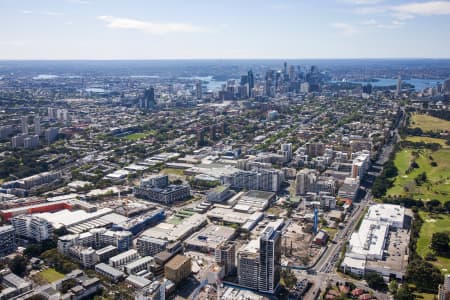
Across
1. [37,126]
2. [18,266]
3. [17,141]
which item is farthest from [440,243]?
[37,126]

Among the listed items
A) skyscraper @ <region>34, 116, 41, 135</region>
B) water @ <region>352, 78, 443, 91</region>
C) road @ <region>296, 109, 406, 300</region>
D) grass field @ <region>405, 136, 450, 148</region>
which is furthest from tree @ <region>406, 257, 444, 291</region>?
water @ <region>352, 78, 443, 91</region>

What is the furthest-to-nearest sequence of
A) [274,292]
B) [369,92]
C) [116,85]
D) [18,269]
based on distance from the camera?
[116,85]
[369,92]
[18,269]
[274,292]

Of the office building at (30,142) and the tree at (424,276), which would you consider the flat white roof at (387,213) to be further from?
the office building at (30,142)

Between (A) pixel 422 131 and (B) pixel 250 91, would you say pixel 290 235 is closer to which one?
(A) pixel 422 131

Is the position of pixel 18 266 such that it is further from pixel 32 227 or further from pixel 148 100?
pixel 148 100

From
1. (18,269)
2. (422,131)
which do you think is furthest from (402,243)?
(422,131)

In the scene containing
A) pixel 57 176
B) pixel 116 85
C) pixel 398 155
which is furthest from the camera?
pixel 116 85
